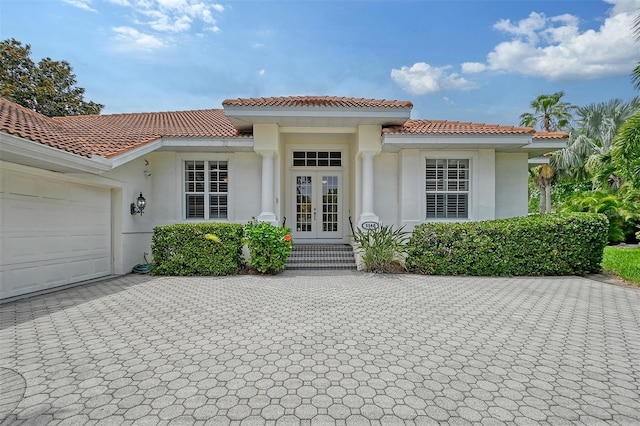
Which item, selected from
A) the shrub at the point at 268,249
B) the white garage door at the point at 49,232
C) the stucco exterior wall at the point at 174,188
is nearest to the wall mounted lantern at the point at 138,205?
the stucco exterior wall at the point at 174,188

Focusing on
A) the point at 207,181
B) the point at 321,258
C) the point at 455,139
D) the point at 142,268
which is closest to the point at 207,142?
the point at 207,181

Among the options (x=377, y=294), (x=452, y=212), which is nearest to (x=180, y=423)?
(x=377, y=294)

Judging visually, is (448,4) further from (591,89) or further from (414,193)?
(591,89)

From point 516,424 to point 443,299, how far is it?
3.88m

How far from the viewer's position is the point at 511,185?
1083cm

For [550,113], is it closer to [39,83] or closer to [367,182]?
[367,182]

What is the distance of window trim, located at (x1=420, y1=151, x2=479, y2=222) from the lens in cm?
1016

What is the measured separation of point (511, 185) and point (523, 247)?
3.36m

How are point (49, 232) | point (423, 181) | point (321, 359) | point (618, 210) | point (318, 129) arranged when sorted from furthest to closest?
point (618, 210) → point (423, 181) → point (318, 129) → point (49, 232) → point (321, 359)

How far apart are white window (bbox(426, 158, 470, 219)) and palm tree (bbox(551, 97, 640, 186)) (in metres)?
14.1

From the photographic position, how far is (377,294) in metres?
6.43

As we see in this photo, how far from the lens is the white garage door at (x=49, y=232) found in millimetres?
6031

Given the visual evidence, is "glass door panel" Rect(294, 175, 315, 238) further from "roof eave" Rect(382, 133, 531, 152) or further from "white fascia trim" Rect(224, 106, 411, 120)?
"roof eave" Rect(382, 133, 531, 152)

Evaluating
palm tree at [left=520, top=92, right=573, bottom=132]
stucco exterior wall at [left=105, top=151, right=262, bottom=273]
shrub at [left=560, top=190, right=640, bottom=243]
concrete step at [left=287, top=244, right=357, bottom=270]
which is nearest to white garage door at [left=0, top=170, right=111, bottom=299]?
stucco exterior wall at [left=105, top=151, right=262, bottom=273]
